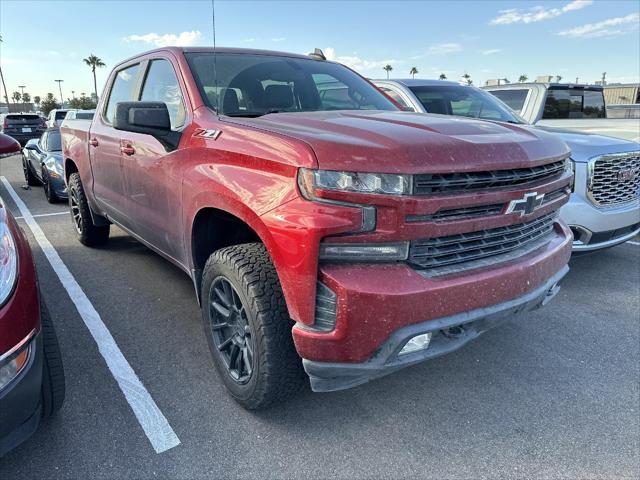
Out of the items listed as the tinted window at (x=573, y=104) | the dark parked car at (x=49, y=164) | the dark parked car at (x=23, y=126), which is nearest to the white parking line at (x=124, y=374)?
the dark parked car at (x=49, y=164)

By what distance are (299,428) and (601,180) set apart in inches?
136

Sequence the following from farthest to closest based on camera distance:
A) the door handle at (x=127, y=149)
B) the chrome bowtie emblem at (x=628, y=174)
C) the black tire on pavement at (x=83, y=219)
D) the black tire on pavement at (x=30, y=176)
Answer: the black tire on pavement at (x=30, y=176)
the black tire on pavement at (x=83, y=219)
the chrome bowtie emblem at (x=628, y=174)
the door handle at (x=127, y=149)

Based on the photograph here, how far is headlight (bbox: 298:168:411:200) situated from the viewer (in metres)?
1.82

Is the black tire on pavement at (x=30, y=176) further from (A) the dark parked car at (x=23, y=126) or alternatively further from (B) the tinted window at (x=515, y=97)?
(A) the dark parked car at (x=23, y=126)

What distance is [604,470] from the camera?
211cm

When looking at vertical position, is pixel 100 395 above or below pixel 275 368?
below

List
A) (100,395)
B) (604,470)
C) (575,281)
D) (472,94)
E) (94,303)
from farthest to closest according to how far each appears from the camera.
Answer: (472,94)
(575,281)
(94,303)
(100,395)
(604,470)

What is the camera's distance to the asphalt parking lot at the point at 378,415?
6.93 feet

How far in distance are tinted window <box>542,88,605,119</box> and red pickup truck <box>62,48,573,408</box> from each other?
5.35m

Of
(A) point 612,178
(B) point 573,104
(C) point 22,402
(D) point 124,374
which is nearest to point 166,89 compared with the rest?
(D) point 124,374

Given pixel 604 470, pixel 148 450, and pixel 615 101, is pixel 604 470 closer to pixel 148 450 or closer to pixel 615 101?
pixel 148 450

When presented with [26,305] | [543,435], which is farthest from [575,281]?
[26,305]

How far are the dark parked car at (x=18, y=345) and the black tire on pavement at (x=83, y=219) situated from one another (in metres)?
3.18

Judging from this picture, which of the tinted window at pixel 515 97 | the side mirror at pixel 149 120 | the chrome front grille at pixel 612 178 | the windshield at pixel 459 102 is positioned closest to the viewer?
the side mirror at pixel 149 120
